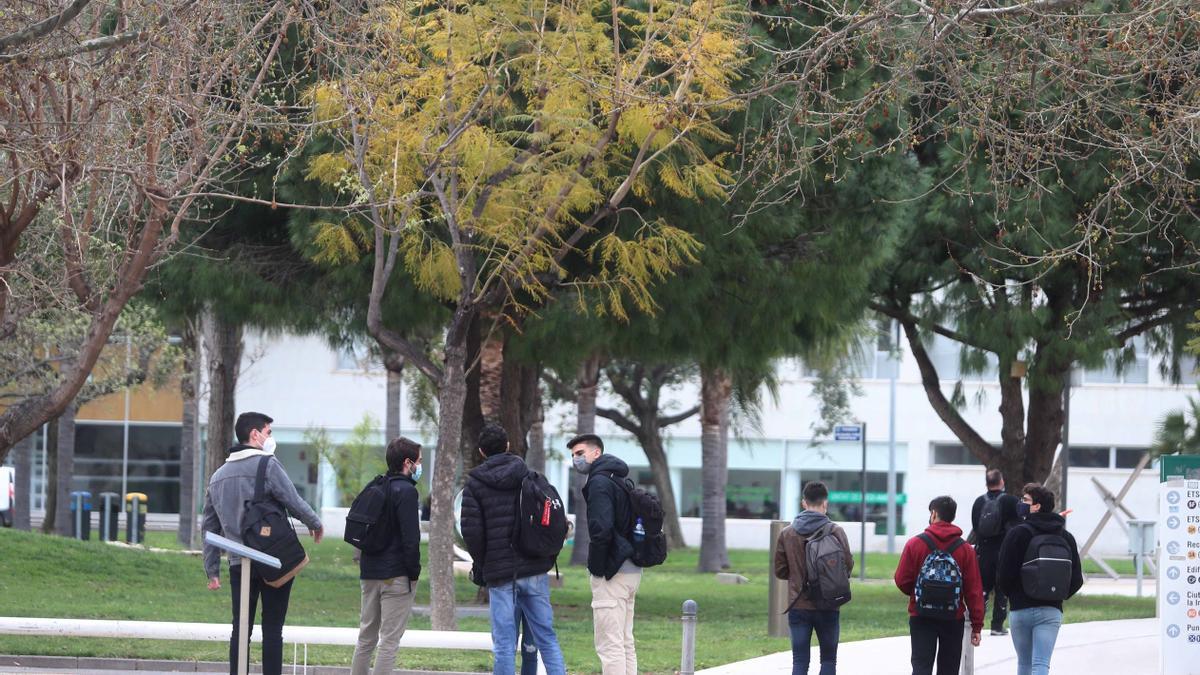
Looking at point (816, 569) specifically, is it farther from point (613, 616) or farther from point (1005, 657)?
point (1005, 657)

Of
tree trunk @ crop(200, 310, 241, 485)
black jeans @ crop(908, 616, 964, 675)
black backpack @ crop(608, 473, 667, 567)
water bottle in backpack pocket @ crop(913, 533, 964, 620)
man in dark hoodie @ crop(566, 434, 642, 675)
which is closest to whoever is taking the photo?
water bottle in backpack pocket @ crop(913, 533, 964, 620)

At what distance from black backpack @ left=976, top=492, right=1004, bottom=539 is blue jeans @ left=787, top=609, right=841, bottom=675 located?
16.6 ft

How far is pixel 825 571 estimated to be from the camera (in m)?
10.1

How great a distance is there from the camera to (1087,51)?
10281mm

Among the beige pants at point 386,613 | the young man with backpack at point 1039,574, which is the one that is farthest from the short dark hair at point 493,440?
the young man with backpack at point 1039,574

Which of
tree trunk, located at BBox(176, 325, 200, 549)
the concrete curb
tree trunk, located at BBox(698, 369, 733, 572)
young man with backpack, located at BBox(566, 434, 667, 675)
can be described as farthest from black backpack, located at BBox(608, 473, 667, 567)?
tree trunk, located at BBox(176, 325, 200, 549)

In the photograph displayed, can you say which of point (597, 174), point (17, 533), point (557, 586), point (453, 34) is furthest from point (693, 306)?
point (17, 533)

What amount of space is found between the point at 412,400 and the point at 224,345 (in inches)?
515

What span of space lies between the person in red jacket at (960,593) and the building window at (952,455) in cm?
4310

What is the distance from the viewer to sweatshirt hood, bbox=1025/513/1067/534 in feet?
34.7

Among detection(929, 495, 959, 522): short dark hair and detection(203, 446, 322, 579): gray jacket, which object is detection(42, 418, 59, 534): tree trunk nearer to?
detection(203, 446, 322, 579): gray jacket

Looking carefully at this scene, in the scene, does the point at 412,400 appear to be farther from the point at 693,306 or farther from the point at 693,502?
the point at 693,306

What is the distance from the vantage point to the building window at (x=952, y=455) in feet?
171

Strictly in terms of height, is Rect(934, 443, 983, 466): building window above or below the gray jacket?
below
